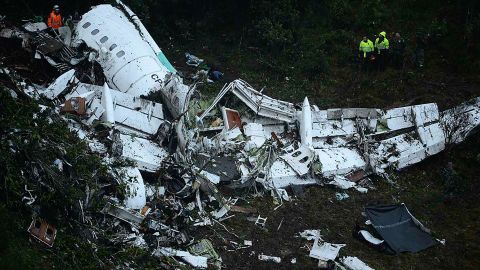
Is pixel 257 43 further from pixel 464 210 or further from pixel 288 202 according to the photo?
pixel 464 210

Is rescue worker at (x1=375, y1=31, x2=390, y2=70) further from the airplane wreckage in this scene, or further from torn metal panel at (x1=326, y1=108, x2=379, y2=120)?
torn metal panel at (x1=326, y1=108, x2=379, y2=120)

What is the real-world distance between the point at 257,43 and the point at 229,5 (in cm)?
181

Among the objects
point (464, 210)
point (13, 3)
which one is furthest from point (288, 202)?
point (13, 3)

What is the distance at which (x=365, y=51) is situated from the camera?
19.0 meters

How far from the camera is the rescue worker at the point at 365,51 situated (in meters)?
18.9

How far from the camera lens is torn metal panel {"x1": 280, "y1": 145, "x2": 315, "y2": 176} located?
1474 centimetres

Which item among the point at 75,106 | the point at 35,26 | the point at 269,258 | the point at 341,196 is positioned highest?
the point at 35,26

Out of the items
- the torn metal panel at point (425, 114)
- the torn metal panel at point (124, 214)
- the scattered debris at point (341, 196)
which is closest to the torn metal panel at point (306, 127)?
the scattered debris at point (341, 196)

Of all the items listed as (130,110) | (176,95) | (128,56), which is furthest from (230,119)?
(128,56)

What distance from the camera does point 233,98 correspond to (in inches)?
626

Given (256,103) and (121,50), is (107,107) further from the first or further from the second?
(256,103)

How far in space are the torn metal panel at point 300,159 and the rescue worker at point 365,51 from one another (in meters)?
5.43

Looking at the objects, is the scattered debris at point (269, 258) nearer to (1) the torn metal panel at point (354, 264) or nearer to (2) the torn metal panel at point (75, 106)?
(1) the torn metal panel at point (354, 264)

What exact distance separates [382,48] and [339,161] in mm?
5427
